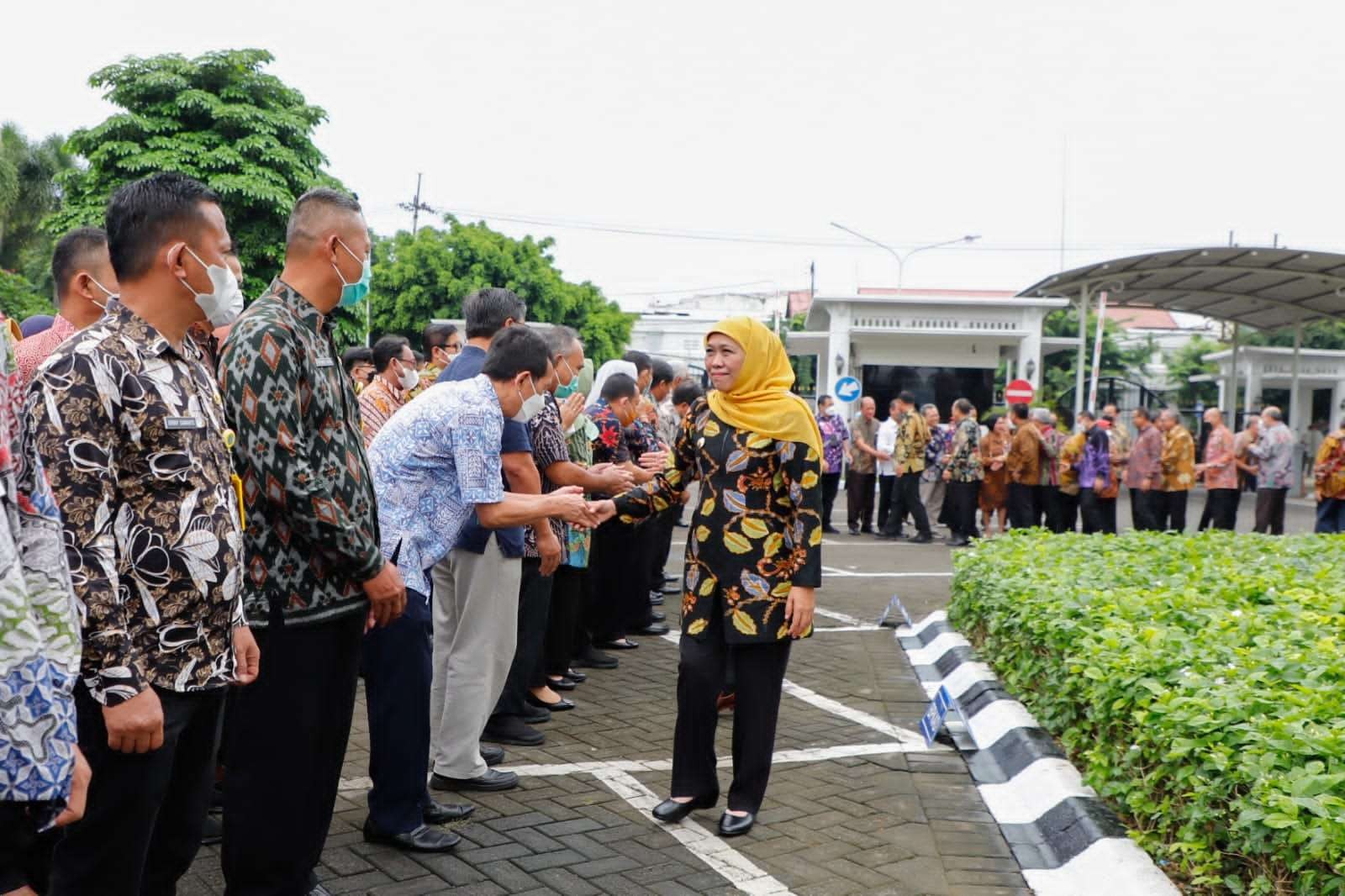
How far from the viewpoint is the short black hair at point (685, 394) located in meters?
9.07

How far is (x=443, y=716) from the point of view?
470 cm

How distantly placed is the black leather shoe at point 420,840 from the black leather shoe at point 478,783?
2.05 ft

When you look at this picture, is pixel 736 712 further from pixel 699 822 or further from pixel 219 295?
pixel 219 295

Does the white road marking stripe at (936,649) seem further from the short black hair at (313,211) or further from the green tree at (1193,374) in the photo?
the green tree at (1193,374)

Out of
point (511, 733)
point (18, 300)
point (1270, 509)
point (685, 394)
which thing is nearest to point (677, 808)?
point (511, 733)

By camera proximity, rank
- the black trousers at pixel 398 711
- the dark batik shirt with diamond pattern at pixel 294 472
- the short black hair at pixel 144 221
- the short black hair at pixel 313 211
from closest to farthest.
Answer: the short black hair at pixel 144 221 < the dark batik shirt with diamond pattern at pixel 294 472 < the short black hair at pixel 313 211 < the black trousers at pixel 398 711

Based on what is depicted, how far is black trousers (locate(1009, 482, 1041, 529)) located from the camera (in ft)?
51.0

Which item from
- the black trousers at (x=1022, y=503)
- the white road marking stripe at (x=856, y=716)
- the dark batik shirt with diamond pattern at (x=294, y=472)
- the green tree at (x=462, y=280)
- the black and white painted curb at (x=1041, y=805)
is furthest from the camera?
the green tree at (x=462, y=280)

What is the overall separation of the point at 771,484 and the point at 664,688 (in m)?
2.80

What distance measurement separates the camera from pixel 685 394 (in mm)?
9117

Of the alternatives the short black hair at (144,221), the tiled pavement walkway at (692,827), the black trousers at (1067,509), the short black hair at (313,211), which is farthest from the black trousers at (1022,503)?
the short black hair at (144,221)

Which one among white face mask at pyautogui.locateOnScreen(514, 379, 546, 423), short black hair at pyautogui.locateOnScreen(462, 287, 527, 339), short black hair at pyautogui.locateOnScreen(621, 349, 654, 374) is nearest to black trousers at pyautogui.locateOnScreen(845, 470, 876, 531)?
short black hair at pyautogui.locateOnScreen(621, 349, 654, 374)

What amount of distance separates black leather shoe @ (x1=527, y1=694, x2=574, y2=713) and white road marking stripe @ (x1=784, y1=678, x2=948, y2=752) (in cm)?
134

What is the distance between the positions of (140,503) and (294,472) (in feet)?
1.78
